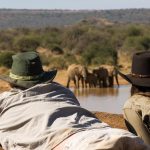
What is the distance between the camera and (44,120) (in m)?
3.60

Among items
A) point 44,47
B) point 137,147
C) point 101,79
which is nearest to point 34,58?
point 137,147

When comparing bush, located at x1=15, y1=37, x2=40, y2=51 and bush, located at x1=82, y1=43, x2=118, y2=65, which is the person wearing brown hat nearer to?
bush, located at x1=82, y1=43, x2=118, y2=65

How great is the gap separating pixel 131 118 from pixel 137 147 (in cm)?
86

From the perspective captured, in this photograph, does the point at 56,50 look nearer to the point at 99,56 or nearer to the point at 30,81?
the point at 99,56

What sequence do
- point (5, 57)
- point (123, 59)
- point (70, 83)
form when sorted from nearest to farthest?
point (70, 83), point (5, 57), point (123, 59)

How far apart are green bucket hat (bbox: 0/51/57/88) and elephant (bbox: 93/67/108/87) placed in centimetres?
2948

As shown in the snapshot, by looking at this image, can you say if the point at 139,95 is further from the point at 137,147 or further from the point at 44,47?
the point at 44,47

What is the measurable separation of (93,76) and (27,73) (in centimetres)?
3025

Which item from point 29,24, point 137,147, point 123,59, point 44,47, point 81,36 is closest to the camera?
point 137,147

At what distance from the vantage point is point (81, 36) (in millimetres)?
65875

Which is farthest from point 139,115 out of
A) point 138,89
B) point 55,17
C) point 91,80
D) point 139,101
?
point 55,17

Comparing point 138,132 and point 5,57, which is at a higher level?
point 138,132

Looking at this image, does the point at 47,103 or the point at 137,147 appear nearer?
the point at 137,147

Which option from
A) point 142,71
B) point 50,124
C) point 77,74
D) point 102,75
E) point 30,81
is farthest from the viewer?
point 77,74
